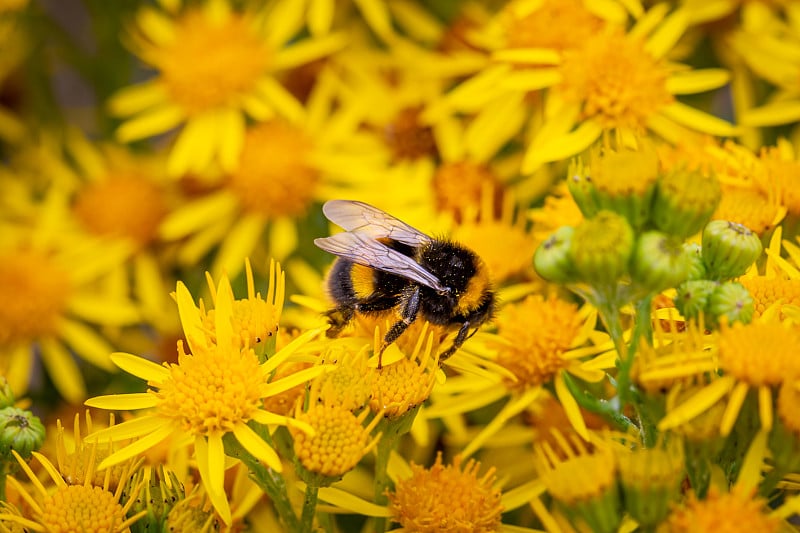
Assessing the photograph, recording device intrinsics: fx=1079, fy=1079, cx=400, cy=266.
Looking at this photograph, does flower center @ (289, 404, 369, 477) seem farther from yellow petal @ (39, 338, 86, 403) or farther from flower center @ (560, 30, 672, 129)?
yellow petal @ (39, 338, 86, 403)

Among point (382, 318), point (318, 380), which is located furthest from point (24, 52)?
point (318, 380)

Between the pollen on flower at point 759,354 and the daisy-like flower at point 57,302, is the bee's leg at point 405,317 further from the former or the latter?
the daisy-like flower at point 57,302

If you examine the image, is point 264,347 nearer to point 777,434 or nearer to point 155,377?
point 155,377

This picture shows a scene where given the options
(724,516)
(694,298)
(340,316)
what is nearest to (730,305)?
(694,298)

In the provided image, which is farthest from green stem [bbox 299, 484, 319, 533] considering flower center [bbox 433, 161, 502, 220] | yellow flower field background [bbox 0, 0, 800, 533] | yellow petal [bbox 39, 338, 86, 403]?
yellow petal [bbox 39, 338, 86, 403]

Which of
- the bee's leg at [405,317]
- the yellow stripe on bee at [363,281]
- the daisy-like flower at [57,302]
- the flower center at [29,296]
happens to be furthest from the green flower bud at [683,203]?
the flower center at [29,296]

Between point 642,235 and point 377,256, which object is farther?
point 377,256

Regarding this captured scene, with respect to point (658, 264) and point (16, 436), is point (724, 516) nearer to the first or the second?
point (658, 264)
